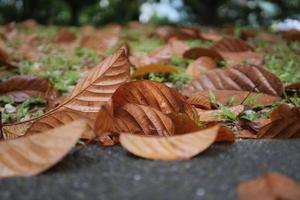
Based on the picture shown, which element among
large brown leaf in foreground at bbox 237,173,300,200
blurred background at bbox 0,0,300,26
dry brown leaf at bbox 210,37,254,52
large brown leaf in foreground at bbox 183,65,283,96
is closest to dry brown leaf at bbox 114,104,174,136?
large brown leaf in foreground at bbox 237,173,300,200

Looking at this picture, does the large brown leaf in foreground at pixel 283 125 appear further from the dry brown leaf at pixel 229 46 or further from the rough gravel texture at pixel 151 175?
the dry brown leaf at pixel 229 46

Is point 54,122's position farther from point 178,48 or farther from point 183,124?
point 178,48

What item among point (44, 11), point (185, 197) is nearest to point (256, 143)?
point (185, 197)

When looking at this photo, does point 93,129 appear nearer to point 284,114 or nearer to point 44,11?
point 284,114

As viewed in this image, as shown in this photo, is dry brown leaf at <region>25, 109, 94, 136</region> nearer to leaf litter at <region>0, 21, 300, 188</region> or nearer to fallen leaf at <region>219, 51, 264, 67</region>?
leaf litter at <region>0, 21, 300, 188</region>

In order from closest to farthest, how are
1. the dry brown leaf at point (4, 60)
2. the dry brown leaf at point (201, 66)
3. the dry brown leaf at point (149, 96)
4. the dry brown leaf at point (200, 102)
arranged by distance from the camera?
the dry brown leaf at point (149, 96) < the dry brown leaf at point (200, 102) < the dry brown leaf at point (201, 66) < the dry brown leaf at point (4, 60)

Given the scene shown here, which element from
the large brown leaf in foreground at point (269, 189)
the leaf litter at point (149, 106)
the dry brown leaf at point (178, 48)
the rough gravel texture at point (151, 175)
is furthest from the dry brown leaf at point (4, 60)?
the large brown leaf in foreground at point (269, 189)

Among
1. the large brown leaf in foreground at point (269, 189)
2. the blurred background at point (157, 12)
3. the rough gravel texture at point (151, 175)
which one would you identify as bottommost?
the blurred background at point (157, 12)
